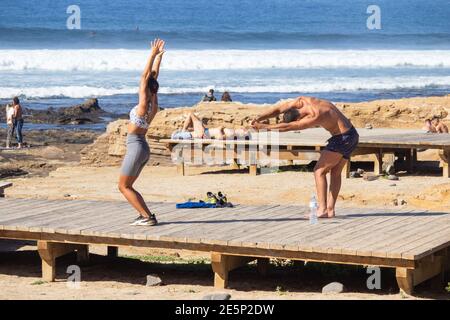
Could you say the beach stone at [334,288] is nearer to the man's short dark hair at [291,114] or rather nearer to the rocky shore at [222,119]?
the man's short dark hair at [291,114]

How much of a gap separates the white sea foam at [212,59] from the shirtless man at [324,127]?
145ft

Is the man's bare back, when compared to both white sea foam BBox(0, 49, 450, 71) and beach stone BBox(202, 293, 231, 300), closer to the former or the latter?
beach stone BBox(202, 293, 231, 300)

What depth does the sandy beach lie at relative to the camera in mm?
12195

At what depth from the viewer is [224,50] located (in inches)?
2682

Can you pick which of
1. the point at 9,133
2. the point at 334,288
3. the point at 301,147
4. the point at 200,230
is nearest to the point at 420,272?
the point at 334,288

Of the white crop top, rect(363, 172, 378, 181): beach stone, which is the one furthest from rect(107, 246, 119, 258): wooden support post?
rect(363, 172, 378, 181): beach stone

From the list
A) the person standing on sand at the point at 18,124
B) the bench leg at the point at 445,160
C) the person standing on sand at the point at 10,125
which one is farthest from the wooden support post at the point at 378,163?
the person standing on sand at the point at 10,125

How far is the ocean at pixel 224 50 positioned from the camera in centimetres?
4703

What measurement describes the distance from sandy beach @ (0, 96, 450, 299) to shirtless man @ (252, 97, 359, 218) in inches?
32.6

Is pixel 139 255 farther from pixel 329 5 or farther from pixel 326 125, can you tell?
pixel 329 5

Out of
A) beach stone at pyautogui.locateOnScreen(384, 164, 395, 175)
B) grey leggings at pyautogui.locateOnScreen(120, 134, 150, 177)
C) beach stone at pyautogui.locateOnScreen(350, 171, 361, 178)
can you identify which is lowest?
beach stone at pyautogui.locateOnScreen(350, 171, 361, 178)

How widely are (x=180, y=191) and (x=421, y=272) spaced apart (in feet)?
27.6

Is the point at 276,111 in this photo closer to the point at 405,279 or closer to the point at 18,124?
the point at 405,279
